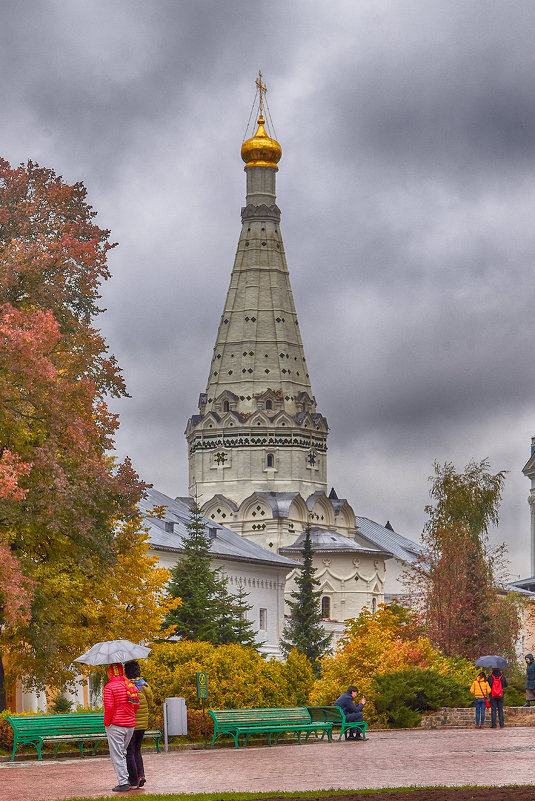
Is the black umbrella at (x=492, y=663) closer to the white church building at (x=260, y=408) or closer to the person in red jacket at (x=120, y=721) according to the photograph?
the person in red jacket at (x=120, y=721)

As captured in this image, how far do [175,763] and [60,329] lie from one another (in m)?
11.2

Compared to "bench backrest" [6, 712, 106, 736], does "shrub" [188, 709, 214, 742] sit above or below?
below

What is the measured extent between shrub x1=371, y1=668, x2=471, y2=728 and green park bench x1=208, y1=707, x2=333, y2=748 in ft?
19.0

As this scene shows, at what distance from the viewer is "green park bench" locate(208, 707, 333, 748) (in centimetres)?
2505

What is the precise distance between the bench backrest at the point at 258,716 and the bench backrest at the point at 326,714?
951 millimetres

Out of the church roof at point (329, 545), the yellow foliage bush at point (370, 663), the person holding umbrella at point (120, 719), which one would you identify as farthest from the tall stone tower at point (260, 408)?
the person holding umbrella at point (120, 719)

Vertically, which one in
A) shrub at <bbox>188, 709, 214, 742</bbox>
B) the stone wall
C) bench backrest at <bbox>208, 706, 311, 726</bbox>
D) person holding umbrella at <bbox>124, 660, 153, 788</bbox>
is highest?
person holding umbrella at <bbox>124, 660, 153, 788</bbox>

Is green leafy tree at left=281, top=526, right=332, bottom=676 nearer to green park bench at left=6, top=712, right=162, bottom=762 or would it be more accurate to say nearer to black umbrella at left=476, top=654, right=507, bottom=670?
black umbrella at left=476, top=654, right=507, bottom=670

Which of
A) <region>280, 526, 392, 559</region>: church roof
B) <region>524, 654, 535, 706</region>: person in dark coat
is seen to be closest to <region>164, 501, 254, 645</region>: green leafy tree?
<region>524, 654, 535, 706</region>: person in dark coat

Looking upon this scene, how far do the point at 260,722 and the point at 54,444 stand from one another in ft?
21.7

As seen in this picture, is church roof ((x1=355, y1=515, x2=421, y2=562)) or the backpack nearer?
the backpack

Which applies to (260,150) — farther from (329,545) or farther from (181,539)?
(181,539)

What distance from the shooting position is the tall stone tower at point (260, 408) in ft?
364

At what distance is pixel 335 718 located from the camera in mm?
27281
